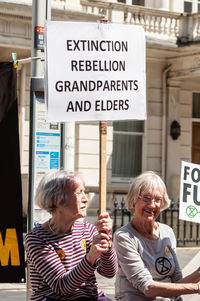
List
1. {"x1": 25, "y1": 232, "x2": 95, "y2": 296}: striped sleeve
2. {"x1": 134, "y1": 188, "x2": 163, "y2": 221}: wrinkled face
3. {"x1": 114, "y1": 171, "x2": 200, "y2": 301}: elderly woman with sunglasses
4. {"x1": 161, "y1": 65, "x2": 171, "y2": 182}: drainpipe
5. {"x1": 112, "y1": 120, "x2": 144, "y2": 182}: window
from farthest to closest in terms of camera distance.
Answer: {"x1": 161, "y1": 65, "x2": 171, "y2": 182}: drainpipe < {"x1": 112, "y1": 120, "x2": 144, "y2": 182}: window < {"x1": 134, "y1": 188, "x2": 163, "y2": 221}: wrinkled face < {"x1": 114, "y1": 171, "x2": 200, "y2": 301}: elderly woman with sunglasses < {"x1": 25, "y1": 232, "x2": 95, "y2": 296}: striped sleeve

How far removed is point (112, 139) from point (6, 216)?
14545mm

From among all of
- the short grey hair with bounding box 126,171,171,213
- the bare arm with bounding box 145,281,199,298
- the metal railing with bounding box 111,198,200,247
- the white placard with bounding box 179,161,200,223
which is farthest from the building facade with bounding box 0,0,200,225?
the bare arm with bounding box 145,281,199,298

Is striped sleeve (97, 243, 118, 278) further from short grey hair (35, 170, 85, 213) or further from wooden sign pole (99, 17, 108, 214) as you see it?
short grey hair (35, 170, 85, 213)

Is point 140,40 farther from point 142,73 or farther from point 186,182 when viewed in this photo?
→ point 186,182

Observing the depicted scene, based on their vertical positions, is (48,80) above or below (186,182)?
above

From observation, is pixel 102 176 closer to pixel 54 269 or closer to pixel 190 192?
pixel 54 269

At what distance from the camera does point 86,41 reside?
5.43 meters

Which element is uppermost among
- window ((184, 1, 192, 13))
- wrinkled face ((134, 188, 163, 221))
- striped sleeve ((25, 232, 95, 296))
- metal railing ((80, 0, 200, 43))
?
window ((184, 1, 192, 13))

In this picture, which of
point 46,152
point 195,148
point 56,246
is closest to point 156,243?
point 56,246

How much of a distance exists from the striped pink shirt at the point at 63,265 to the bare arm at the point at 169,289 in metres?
0.28

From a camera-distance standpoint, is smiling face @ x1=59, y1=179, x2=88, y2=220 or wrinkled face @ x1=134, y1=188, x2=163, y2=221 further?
wrinkled face @ x1=134, y1=188, x2=163, y2=221

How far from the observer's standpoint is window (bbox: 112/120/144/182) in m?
21.7

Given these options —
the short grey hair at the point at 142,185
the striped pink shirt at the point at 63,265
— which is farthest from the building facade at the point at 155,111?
the striped pink shirt at the point at 63,265

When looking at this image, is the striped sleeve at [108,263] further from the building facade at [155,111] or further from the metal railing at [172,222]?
the building facade at [155,111]
